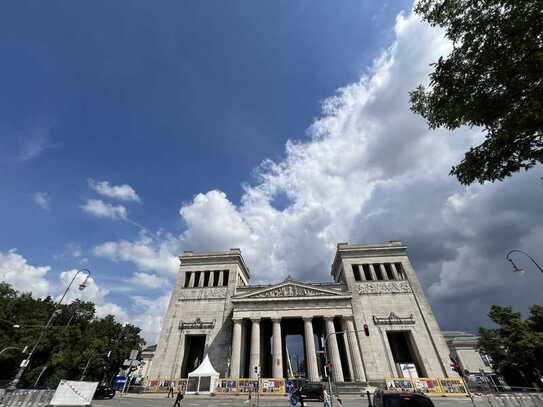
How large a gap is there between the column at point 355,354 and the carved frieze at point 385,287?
8.01m

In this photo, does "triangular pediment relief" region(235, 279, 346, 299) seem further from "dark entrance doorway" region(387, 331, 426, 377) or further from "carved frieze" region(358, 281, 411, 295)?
"dark entrance doorway" region(387, 331, 426, 377)

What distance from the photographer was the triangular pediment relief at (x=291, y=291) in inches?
1510

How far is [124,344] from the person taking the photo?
119 feet

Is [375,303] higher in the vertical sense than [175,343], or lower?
higher

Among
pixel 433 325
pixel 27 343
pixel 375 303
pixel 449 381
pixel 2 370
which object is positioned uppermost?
pixel 375 303

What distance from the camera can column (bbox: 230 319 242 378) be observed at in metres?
33.2

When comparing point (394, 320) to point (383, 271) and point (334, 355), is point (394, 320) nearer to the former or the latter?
point (383, 271)

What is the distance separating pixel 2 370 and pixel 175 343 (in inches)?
868

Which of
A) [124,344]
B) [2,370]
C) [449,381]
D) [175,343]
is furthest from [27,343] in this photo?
[449,381]

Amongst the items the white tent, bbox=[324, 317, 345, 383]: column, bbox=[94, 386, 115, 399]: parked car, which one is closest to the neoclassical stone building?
bbox=[324, 317, 345, 383]: column

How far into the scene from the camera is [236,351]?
34812mm

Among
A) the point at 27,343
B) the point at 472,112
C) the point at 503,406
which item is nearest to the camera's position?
the point at 472,112

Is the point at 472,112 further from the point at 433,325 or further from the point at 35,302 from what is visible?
the point at 35,302

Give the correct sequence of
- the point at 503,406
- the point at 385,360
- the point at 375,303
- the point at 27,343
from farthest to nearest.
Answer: the point at 375,303 → the point at 385,360 → the point at 27,343 → the point at 503,406
